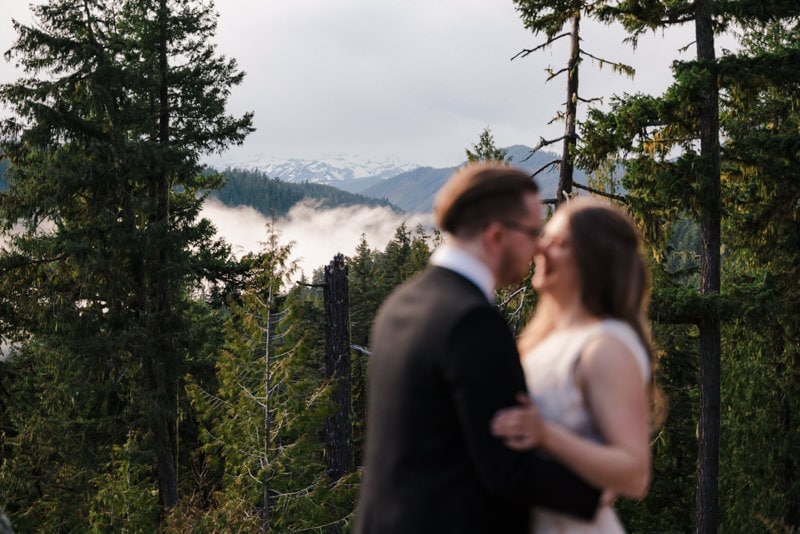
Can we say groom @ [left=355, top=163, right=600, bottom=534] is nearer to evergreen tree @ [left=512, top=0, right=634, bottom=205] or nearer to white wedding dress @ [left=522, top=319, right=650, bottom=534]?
white wedding dress @ [left=522, top=319, right=650, bottom=534]

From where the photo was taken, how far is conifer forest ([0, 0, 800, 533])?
35.5 ft

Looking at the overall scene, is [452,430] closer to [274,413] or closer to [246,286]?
[274,413]

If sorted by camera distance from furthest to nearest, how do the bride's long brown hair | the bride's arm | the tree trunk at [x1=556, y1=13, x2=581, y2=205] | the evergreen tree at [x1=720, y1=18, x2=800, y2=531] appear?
the evergreen tree at [x1=720, y1=18, x2=800, y2=531], the tree trunk at [x1=556, y1=13, x2=581, y2=205], the bride's long brown hair, the bride's arm

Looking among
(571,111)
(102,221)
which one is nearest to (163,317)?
(102,221)

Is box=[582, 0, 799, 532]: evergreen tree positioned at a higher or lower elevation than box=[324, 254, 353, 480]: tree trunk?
higher

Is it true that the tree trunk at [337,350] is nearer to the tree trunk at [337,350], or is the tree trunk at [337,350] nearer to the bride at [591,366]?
the tree trunk at [337,350]

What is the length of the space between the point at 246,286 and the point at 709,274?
758cm

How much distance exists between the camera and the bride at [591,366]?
1.90 metres

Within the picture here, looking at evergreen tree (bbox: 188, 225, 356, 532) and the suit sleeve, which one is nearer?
Result: the suit sleeve

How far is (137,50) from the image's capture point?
1822 centimetres

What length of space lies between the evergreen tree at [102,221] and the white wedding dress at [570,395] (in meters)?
14.7

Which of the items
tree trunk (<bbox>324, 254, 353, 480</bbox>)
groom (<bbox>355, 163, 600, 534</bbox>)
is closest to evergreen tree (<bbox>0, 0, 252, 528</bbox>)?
tree trunk (<bbox>324, 254, 353, 480</bbox>)

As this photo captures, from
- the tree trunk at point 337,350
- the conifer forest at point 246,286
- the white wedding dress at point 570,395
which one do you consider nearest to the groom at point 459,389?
the white wedding dress at point 570,395

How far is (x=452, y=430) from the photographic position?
1.86 m
